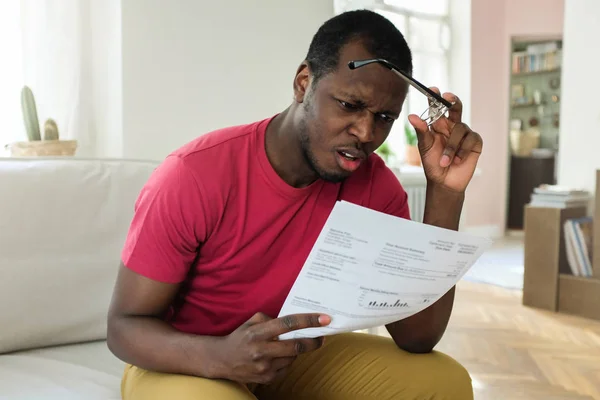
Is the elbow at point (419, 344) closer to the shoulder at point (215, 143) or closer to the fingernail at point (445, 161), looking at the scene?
the fingernail at point (445, 161)

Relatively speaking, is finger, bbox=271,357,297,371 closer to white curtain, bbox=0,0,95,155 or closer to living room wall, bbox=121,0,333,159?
living room wall, bbox=121,0,333,159

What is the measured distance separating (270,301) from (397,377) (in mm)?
274

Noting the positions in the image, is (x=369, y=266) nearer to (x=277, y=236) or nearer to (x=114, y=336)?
(x=277, y=236)

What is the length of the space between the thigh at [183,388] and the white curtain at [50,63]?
1622mm

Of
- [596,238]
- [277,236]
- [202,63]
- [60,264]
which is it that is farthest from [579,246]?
[60,264]

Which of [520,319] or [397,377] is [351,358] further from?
[520,319]

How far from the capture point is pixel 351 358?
1.19m

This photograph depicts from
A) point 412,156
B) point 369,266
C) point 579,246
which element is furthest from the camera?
point 412,156

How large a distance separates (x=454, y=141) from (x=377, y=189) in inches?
7.8

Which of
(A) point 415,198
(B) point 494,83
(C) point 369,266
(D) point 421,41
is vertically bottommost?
(A) point 415,198

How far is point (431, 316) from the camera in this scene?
47.6 inches

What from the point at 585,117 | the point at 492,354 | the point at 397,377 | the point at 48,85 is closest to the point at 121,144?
the point at 48,85

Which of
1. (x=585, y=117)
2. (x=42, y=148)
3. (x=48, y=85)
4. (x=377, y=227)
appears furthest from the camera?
(x=585, y=117)

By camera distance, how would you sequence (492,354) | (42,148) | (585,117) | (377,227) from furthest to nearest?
(585,117), (492,354), (42,148), (377,227)
